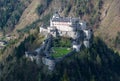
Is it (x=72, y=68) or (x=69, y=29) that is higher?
(x=69, y=29)

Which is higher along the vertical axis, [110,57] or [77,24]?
[77,24]

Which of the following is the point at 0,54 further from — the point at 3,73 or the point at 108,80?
the point at 108,80

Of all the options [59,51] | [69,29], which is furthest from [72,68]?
[69,29]

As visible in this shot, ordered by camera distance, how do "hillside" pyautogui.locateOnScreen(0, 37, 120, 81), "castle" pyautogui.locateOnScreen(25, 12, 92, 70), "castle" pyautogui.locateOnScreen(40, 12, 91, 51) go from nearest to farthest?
"hillside" pyautogui.locateOnScreen(0, 37, 120, 81) → "castle" pyautogui.locateOnScreen(25, 12, 92, 70) → "castle" pyautogui.locateOnScreen(40, 12, 91, 51)

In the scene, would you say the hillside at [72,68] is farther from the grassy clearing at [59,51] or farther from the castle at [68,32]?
the castle at [68,32]

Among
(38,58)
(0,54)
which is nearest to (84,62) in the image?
(38,58)

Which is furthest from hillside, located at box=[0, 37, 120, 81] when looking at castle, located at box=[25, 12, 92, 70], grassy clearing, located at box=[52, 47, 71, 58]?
castle, located at box=[25, 12, 92, 70]

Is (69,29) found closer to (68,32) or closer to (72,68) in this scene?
(68,32)

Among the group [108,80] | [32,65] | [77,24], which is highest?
[77,24]

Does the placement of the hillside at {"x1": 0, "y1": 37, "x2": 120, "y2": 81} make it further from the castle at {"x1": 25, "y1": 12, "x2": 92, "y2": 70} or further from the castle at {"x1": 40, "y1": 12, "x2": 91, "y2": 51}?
the castle at {"x1": 40, "y1": 12, "x2": 91, "y2": 51}
